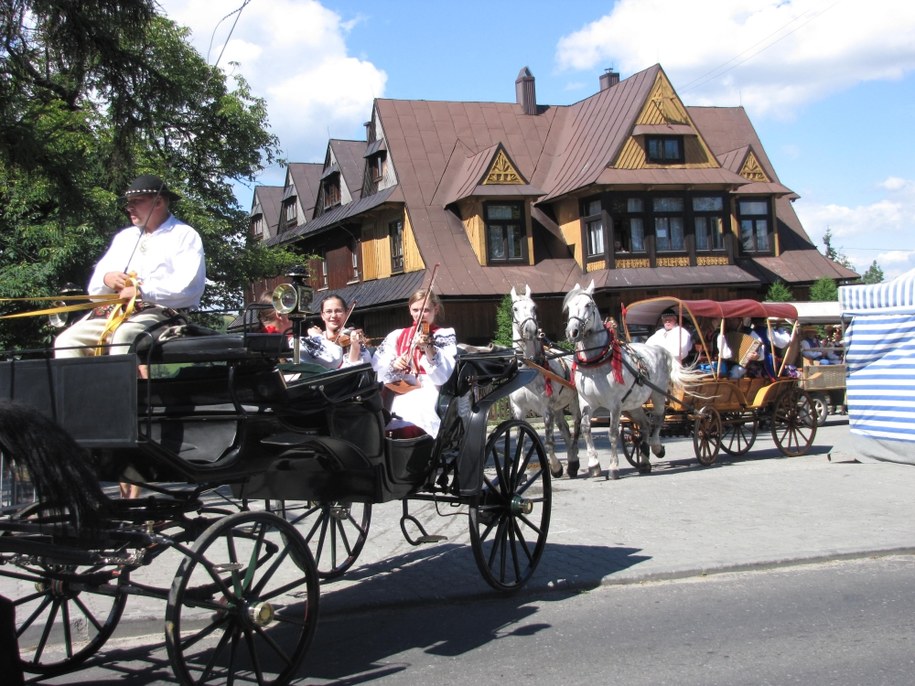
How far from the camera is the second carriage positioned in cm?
1347

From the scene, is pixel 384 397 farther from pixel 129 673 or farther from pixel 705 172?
pixel 705 172

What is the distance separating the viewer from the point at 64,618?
16.5 feet

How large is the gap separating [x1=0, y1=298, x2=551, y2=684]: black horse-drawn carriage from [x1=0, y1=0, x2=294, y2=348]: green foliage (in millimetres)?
5179

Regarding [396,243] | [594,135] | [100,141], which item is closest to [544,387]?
[100,141]

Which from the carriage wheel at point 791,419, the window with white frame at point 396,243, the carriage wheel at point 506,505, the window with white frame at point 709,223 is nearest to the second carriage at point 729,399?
the carriage wheel at point 791,419

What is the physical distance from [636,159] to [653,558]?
80.5 feet

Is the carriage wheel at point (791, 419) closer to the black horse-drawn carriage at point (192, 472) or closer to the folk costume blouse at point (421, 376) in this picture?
the folk costume blouse at point (421, 376)

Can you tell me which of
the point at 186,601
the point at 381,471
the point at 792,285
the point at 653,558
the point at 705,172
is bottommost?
the point at 653,558

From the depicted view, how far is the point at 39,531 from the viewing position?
4043 millimetres

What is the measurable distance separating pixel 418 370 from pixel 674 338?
30.8 feet

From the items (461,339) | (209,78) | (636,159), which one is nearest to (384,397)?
(209,78)

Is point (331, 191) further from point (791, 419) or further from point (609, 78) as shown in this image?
point (791, 419)

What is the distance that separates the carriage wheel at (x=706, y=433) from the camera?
523 inches

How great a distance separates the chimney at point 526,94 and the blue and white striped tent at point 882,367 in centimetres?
2418
